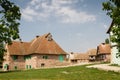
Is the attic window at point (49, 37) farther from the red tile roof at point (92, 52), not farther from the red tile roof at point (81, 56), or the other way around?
the red tile roof at point (81, 56)

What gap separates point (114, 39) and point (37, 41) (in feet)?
182

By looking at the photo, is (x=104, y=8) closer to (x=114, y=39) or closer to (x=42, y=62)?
(x=114, y=39)

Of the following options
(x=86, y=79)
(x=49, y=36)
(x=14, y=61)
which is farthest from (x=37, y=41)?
(x=86, y=79)

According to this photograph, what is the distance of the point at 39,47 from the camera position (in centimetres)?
7006

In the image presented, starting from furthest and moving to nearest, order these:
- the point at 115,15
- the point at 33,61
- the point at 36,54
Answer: the point at 33,61 < the point at 36,54 < the point at 115,15

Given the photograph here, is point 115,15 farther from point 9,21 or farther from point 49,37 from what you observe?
point 49,37

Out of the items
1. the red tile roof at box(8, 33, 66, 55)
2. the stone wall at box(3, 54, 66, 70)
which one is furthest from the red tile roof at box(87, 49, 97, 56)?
the stone wall at box(3, 54, 66, 70)

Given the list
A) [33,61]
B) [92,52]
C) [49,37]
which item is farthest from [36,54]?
[92,52]

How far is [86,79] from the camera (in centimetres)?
2661

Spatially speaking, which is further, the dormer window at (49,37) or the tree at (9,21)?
the dormer window at (49,37)

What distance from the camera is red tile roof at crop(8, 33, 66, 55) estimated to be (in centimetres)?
7031

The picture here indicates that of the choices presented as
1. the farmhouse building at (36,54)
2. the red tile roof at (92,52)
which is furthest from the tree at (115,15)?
the red tile roof at (92,52)

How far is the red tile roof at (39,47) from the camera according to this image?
70.3 metres

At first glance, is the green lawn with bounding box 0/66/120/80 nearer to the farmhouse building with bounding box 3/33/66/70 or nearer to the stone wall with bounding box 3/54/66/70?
the stone wall with bounding box 3/54/66/70
